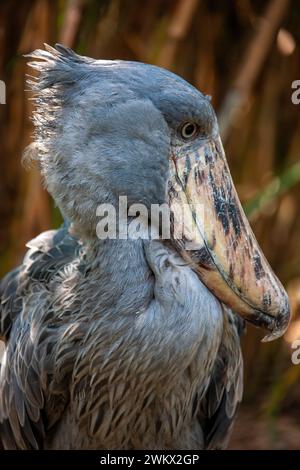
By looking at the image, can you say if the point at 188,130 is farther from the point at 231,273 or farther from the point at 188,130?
the point at 231,273

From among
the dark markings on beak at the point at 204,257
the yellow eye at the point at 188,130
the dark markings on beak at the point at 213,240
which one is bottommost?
the dark markings on beak at the point at 204,257

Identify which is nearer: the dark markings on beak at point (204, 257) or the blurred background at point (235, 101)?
the dark markings on beak at point (204, 257)

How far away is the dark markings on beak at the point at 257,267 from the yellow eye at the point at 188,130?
1.11 ft

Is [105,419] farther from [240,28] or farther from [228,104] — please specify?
[240,28]

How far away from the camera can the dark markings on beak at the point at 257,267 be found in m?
2.31

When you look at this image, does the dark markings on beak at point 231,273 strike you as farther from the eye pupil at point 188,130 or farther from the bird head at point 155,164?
the eye pupil at point 188,130

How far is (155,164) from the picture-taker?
231 cm

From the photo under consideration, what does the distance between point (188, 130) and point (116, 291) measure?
440mm

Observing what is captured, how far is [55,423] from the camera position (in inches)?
108

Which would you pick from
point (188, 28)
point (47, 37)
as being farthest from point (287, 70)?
point (47, 37)

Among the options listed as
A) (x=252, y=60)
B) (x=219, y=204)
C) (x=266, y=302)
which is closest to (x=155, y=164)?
(x=219, y=204)

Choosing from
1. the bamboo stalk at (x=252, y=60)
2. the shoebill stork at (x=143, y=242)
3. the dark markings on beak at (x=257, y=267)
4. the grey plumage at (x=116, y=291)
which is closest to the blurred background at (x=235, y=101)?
the bamboo stalk at (x=252, y=60)

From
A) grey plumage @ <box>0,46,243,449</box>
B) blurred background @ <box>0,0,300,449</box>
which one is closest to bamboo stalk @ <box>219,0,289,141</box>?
blurred background @ <box>0,0,300,449</box>

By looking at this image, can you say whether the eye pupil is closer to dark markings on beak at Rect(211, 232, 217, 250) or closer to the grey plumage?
the grey plumage
